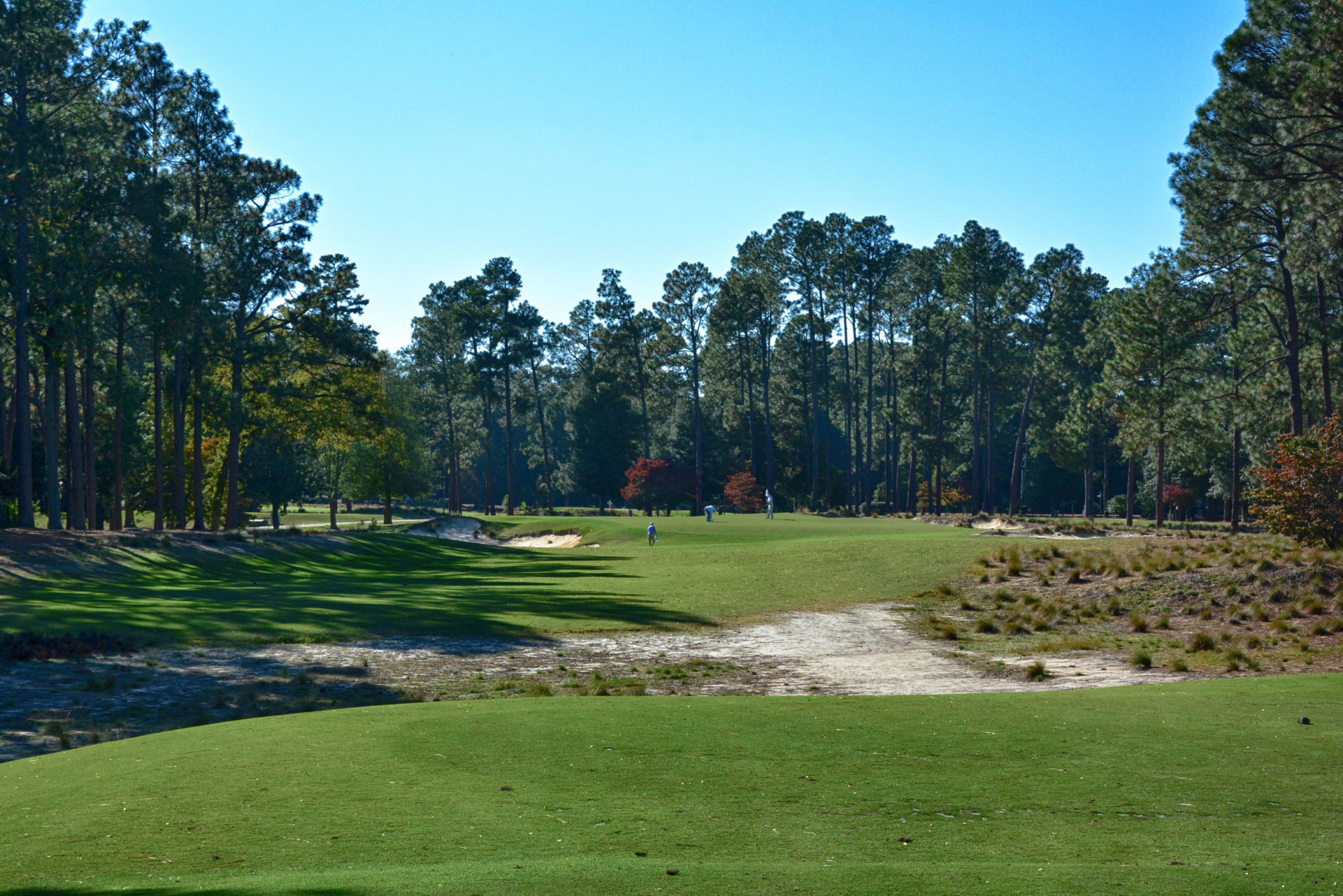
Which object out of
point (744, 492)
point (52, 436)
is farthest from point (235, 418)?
point (744, 492)

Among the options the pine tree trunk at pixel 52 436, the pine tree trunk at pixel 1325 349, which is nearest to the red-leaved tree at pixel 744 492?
the pine tree trunk at pixel 1325 349

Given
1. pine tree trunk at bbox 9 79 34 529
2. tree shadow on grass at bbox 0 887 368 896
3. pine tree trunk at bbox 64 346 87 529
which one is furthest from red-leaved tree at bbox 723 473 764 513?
tree shadow on grass at bbox 0 887 368 896

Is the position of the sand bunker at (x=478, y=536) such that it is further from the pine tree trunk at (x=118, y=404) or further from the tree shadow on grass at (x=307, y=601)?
the tree shadow on grass at (x=307, y=601)

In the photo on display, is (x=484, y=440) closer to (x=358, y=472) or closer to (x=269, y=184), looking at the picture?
(x=358, y=472)

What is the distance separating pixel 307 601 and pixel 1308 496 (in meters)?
25.6

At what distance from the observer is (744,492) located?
91000 millimetres

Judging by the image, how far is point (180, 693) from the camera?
679 inches

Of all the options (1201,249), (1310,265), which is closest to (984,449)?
(1201,249)

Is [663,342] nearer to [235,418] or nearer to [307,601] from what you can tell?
[235,418]

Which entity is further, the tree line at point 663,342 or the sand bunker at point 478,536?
the sand bunker at point 478,536

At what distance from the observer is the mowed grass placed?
944 inches

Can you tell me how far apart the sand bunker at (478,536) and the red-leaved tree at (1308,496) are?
3714 centimetres

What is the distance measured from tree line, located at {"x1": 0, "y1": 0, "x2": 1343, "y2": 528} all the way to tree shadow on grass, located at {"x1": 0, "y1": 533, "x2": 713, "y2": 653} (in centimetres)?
767

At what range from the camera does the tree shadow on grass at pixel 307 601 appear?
23.0m
